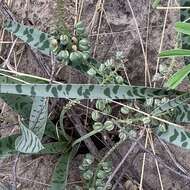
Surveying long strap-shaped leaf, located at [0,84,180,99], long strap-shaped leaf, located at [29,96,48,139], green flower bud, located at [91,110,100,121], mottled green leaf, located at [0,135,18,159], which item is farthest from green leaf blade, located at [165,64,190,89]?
mottled green leaf, located at [0,135,18,159]

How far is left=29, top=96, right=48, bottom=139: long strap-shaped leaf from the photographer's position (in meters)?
1.08

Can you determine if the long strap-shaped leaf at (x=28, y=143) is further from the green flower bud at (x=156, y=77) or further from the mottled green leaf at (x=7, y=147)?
the green flower bud at (x=156, y=77)

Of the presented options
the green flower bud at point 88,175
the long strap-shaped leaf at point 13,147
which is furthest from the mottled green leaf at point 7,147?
the green flower bud at point 88,175

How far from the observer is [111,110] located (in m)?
1.12

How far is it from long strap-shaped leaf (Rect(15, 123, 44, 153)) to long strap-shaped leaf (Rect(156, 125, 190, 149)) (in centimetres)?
26

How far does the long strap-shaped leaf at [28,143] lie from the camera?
1.00m

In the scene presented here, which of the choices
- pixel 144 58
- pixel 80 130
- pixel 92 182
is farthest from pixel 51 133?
pixel 144 58

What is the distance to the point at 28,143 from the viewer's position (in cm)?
103

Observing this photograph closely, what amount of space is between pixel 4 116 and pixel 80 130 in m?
0.25

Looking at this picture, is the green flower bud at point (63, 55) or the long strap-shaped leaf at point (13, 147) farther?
the long strap-shaped leaf at point (13, 147)

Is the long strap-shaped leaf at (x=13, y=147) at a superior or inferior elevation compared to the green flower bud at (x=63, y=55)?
inferior

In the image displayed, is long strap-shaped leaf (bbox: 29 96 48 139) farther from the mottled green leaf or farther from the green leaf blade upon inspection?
the green leaf blade

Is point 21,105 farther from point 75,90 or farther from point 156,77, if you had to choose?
point 156,77

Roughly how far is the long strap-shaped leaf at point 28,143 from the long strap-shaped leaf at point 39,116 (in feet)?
0.13
